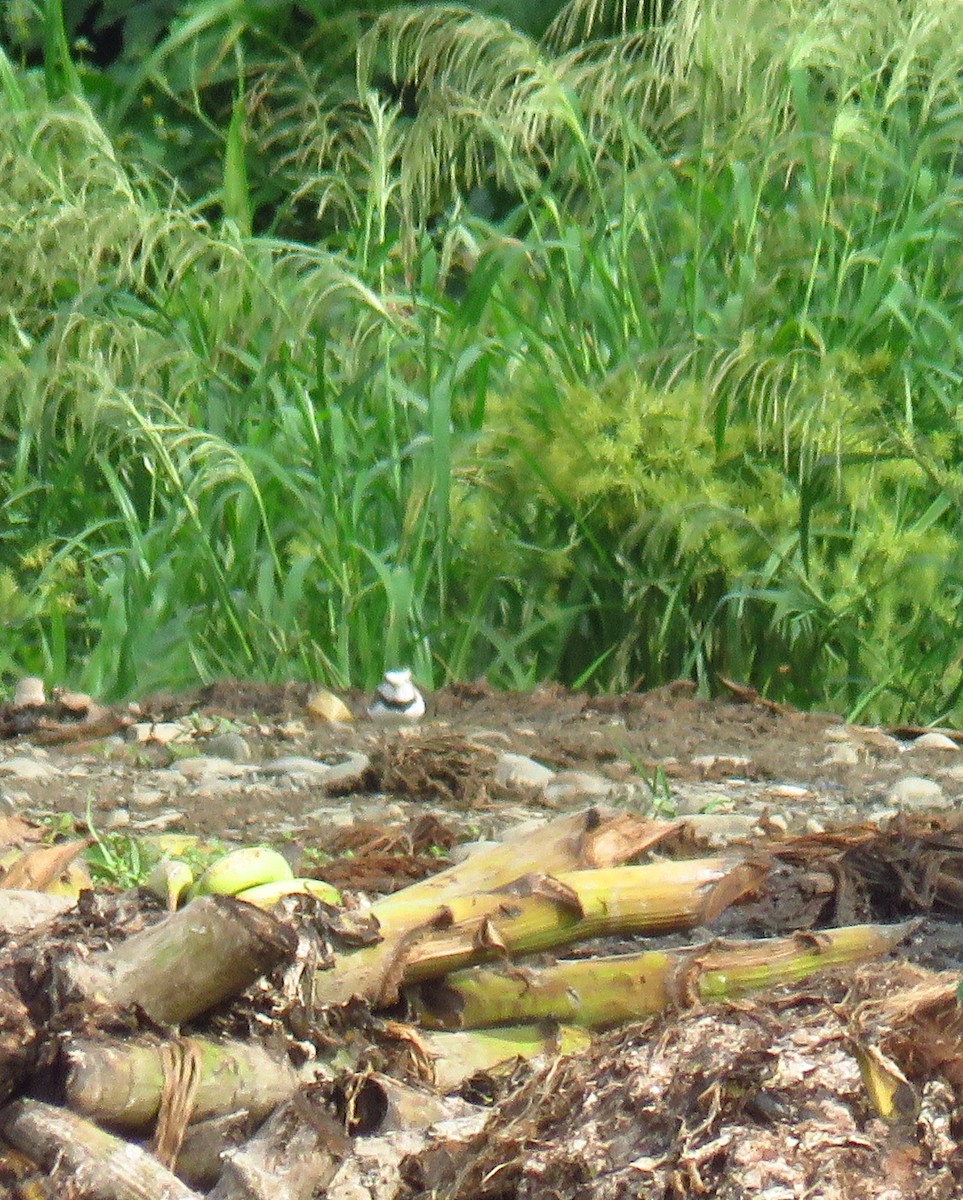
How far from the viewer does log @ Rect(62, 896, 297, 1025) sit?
1771 millimetres

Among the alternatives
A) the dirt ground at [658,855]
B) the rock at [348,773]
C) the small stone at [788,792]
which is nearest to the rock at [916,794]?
the dirt ground at [658,855]

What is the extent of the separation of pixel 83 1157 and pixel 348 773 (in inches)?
67.6

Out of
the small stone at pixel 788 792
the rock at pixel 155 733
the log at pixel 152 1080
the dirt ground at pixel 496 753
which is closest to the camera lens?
the log at pixel 152 1080

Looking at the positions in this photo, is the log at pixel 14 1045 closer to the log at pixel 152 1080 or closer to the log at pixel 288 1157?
the log at pixel 152 1080

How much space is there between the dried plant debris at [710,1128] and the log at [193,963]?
9.5 inches

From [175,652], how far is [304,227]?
364 centimetres

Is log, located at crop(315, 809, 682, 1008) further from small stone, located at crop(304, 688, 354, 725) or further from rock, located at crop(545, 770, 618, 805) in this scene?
small stone, located at crop(304, 688, 354, 725)

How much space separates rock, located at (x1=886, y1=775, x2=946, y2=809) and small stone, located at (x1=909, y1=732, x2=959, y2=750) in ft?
1.37

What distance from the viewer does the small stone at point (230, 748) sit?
3.56 metres

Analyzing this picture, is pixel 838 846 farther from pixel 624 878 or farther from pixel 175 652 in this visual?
pixel 175 652

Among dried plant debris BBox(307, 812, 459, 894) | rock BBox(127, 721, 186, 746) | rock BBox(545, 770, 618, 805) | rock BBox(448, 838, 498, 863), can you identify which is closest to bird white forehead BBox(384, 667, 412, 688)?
rock BBox(127, 721, 186, 746)

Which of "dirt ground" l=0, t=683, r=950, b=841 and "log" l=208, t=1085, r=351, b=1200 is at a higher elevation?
"log" l=208, t=1085, r=351, b=1200

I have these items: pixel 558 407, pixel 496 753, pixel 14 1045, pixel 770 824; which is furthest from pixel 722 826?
pixel 558 407

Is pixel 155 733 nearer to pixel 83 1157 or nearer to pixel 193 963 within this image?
pixel 193 963
